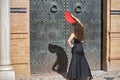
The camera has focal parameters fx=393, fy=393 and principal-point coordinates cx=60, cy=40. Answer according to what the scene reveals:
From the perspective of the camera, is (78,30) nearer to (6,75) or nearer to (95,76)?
(95,76)

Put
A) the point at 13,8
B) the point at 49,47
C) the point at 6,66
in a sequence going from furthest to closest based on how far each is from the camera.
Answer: the point at 49,47, the point at 13,8, the point at 6,66

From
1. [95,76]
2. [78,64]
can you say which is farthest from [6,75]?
[95,76]

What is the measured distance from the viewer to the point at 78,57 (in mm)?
10555

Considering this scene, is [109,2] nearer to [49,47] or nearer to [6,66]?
[49,47]

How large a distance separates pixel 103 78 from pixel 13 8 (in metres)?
3.27

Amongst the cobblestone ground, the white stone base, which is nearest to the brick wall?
the cobblestone ground

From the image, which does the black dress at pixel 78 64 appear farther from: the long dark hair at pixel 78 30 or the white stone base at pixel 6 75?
the white stone base at pixel 6 75

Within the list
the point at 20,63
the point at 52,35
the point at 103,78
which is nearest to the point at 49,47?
the point at 52,35

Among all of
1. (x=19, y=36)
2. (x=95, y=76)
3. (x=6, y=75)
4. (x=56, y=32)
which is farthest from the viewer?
(x=56, y=32)

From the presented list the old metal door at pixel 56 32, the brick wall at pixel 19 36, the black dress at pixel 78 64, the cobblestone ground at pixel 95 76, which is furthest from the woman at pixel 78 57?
the old metal door at pixel 56 32

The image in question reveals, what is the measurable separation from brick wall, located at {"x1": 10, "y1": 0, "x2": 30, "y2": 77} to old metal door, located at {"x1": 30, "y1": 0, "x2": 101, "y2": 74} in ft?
1.85

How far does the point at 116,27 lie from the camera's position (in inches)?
490

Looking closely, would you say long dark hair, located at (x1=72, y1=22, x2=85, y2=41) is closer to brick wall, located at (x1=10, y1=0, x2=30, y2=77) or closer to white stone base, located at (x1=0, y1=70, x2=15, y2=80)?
brick wall, located at (x1=10, y1=0, x2=30, y2=77)

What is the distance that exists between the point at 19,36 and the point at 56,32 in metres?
1.41
